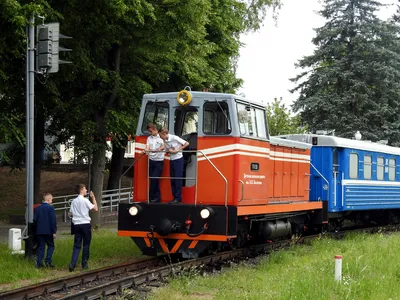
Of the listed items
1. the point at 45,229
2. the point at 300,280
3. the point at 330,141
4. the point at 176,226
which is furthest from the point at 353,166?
the point at 45,229

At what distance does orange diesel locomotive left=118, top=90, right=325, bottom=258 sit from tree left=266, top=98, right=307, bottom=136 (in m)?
23.6

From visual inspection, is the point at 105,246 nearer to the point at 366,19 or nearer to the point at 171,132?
the point at 171,132

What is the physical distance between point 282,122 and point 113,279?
28.3 m

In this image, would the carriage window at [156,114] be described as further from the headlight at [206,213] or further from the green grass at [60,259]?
the green grass at [60,259]

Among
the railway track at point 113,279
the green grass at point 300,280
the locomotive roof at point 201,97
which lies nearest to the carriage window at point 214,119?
the locomotive roof at point 201,97

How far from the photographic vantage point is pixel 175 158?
38.8 ft

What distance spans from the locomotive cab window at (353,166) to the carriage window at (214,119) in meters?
7.63

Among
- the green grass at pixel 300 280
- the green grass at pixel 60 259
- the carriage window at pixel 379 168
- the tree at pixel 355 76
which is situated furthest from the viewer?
the tree at pixel 355 76

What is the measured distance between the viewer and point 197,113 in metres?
12.2

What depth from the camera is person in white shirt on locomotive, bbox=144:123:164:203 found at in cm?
1200

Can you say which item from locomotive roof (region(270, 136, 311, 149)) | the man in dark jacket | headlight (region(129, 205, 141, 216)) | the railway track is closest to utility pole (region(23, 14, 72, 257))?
the man in dark jacket

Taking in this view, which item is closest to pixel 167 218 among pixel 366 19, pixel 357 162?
pixel 357 162

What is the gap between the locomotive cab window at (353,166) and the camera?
18375 millimetres

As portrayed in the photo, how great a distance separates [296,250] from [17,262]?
632cm
